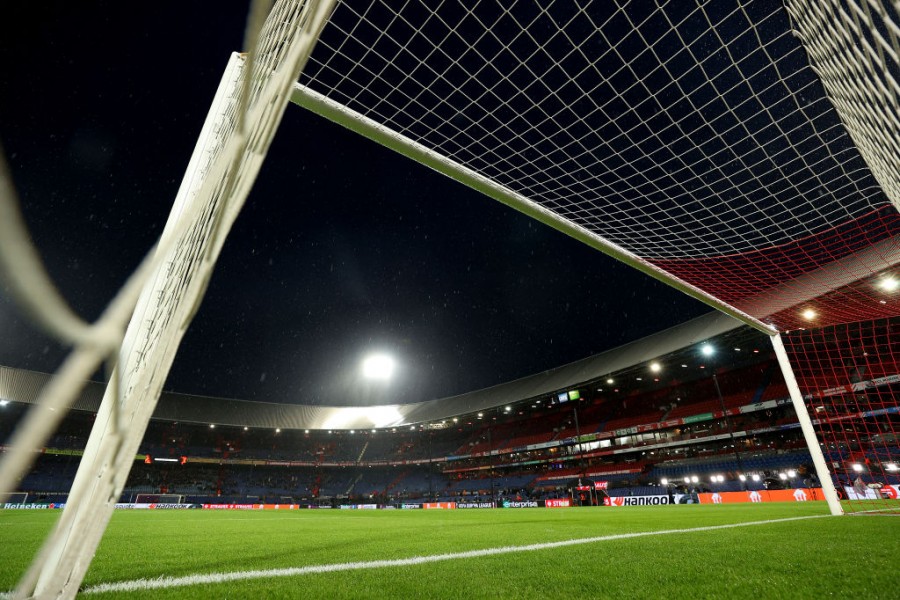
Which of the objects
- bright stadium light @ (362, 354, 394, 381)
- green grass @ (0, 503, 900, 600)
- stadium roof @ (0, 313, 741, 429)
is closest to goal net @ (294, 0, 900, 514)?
green grass @ (0, 503, 900, 600)

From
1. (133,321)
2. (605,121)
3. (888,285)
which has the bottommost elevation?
(133,321)

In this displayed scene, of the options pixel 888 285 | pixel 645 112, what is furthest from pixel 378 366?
pixel 645 112

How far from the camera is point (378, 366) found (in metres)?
30.8

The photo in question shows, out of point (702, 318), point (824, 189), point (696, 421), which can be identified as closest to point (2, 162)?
point (824, 189)

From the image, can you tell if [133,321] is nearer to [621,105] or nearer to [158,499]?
[621,105]

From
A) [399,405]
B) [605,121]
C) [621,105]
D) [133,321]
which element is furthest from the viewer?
[399,405]

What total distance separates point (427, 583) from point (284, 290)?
28.8 metres

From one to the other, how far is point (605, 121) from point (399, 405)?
38323 millimetres

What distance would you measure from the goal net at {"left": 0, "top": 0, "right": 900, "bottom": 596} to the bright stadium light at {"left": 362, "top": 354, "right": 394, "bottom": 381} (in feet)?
86.6

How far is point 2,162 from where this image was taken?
1.90ft

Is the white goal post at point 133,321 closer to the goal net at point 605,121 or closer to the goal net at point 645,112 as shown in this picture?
the goal net at point 605,121

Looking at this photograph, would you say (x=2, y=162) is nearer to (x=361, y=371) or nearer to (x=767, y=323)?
(x=767, y=323)

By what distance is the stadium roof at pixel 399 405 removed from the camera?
2167 centimetres

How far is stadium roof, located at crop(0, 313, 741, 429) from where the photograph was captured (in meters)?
21.7
